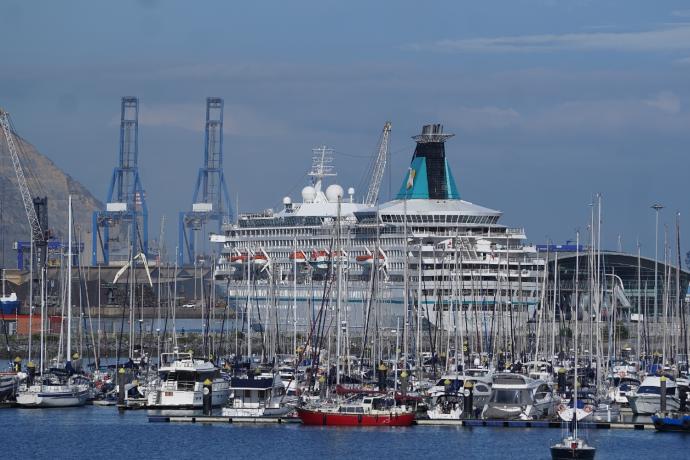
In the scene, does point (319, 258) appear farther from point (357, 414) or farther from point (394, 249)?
point (357, 414)

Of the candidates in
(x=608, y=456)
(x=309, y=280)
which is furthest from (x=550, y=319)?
(x=608, y=456)

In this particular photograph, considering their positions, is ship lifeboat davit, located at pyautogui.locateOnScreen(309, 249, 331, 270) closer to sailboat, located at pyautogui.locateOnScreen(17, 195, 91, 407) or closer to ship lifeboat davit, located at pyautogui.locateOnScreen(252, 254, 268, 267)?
ship lifeboat davit, located at pyautogui.locateOnScreen(252, 254, 268, 267)

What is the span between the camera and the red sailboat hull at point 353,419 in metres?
52.6

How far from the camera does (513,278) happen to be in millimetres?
106062

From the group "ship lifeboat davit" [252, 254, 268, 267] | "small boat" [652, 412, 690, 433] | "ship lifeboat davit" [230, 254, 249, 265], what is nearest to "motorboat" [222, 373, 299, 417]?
"small boat" [652, 412, 690, 433]

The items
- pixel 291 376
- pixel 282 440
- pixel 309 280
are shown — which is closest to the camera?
pixel 282 440

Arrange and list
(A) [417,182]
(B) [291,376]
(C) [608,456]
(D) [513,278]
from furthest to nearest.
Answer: (A) [417,182] → (D) [513,278] → (B) [291,376] → (C) [608,456]

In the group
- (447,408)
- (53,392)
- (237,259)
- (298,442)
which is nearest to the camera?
(298,442)

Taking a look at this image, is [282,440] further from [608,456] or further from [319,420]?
[608,456]

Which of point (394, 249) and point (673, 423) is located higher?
point (394, 249)

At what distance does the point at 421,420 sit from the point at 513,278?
171 ft

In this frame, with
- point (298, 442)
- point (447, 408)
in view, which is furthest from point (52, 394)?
point (447, 408)

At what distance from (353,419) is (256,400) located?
4.87 meters

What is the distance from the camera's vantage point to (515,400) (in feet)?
180
